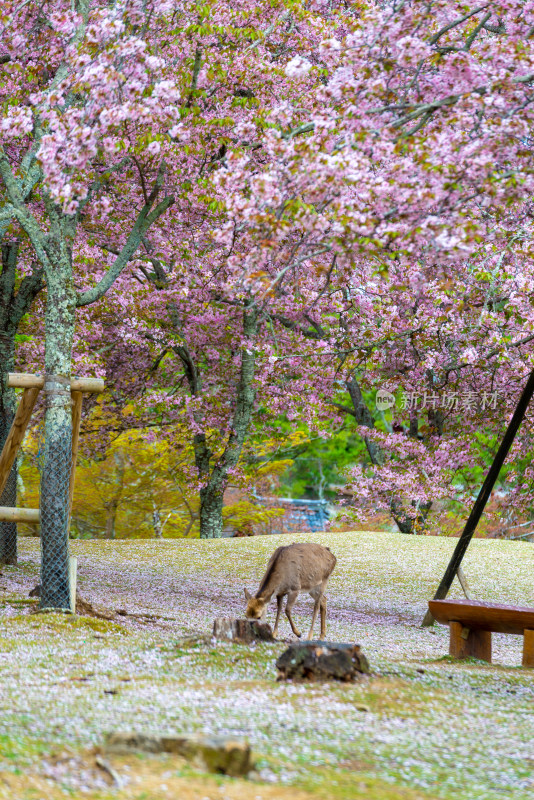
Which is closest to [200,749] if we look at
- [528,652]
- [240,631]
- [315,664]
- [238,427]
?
[315,664]

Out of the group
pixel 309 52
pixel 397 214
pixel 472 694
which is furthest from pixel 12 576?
pixel 309 52

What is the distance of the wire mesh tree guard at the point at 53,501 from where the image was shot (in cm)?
1003

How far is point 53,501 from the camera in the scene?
401 inches

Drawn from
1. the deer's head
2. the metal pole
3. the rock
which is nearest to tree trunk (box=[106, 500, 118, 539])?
the metal pole

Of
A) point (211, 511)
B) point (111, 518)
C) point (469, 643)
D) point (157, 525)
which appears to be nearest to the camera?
point (469, 643)

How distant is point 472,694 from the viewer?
6.59 metres

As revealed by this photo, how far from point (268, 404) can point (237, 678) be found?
1278cm

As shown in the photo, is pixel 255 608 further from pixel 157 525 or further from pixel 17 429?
pixel 157 525

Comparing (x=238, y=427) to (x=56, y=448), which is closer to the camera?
(x=56, y=448)

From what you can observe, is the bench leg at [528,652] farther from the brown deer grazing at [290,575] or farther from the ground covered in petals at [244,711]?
the brown deer grazing at [290,575]

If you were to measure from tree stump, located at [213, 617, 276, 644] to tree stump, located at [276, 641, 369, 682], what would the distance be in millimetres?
1589

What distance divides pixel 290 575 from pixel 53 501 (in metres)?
3.13

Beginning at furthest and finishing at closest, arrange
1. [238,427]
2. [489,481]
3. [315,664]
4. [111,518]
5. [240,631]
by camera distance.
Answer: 1. [111,518]
2. [238,427]
3. [489,481]
4. [240,631]
5. [315,664]

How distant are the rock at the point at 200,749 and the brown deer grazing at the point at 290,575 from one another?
191 inches
